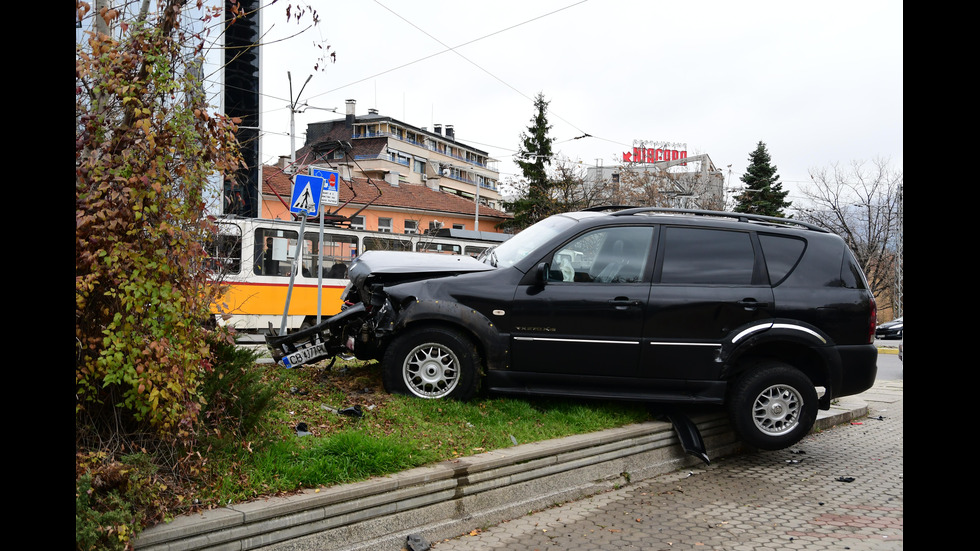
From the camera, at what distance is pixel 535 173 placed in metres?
52.6

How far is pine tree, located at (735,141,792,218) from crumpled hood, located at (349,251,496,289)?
166 feet

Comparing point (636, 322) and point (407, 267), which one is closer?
point (636, 322)

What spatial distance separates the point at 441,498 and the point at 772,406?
135 inches

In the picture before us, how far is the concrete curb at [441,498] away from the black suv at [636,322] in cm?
55

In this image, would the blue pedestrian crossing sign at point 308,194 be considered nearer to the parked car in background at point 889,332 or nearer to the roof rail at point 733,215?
the roof rail at point 733,215

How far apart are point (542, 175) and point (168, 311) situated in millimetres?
49440

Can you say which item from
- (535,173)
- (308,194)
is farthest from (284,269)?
(535,173)

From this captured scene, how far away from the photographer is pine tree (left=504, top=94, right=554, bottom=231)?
49.9 m

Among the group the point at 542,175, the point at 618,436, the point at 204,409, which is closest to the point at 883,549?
the point at 618,436

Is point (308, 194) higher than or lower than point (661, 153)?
lower

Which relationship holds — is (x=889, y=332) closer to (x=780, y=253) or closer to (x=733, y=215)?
(x=733, y=215)

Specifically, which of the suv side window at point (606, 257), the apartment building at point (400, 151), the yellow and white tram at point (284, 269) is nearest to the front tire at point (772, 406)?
the suv side window at point (606, 257)

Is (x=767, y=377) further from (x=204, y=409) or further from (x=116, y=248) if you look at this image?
(x=116, y=248)

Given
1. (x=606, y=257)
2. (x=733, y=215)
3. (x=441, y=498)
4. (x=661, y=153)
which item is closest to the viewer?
(x=441, y=498)
